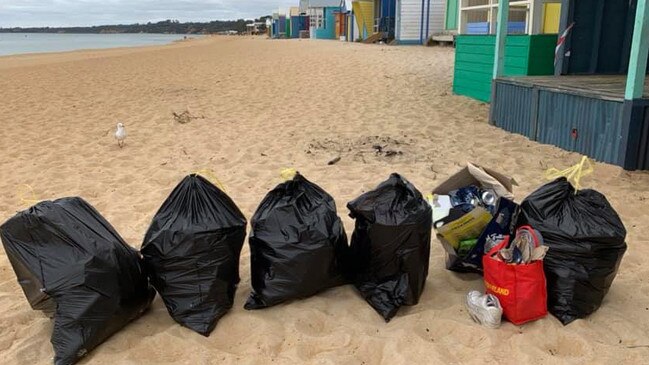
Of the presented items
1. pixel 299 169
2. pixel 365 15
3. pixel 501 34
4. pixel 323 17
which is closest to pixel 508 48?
pixel 501 34

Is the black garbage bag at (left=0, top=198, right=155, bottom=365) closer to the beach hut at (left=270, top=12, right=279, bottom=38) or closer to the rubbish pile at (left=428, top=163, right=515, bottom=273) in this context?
the rubbish pile at (left=428, top=163, right=515, bottom=273)

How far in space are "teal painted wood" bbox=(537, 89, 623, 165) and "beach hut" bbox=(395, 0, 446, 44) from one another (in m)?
19.2

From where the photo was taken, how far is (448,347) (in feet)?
7.93

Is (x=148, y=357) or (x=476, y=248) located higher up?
(x=476, y=248)

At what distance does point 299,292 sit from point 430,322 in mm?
663

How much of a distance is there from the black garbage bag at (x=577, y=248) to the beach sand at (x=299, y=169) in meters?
0.10

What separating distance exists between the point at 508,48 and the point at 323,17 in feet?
121

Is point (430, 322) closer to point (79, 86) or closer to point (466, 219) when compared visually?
point (466, 219)

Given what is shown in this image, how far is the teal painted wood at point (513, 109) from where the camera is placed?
6.32 metres

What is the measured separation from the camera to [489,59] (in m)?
8.24

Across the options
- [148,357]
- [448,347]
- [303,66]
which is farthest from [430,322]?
[303,66]

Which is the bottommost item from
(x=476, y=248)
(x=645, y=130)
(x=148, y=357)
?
(x=148, y=357)

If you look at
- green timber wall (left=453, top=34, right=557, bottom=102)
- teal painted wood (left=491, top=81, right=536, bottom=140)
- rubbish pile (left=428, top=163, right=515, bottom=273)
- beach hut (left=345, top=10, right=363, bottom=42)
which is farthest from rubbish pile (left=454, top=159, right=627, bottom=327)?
beach hut (left=345, top=10, right=363, bottom=42)

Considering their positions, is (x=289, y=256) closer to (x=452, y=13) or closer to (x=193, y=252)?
(x=193, y=252)
